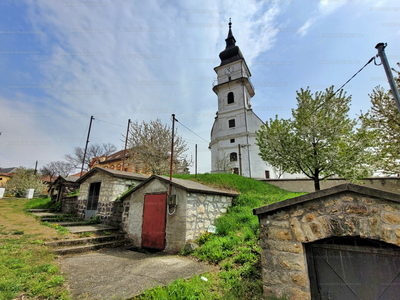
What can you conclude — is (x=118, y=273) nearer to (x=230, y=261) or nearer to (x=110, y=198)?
(x=230, y=261)

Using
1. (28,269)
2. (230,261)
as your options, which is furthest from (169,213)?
(28,269)

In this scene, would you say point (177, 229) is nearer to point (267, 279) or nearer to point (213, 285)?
point (213, 285)

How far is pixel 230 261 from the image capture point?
514 centimetres

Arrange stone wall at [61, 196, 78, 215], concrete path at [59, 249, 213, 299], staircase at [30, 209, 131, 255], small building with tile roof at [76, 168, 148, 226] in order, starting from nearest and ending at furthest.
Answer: concrete path at [59, 249, 213, 299], staircase at [30, 209, 131, 255], small building with tile roof at [76, 168, 148, 226], stone wall at [61, 196, 78, 215]

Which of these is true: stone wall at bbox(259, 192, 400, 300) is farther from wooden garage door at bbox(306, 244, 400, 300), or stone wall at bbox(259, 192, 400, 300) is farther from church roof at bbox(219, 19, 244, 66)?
church roof at bbox(219, 19, 244, 66)

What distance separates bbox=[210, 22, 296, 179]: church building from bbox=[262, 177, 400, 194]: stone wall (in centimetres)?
689

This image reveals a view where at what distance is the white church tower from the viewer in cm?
2495

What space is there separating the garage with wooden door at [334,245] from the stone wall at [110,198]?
839 centimetres

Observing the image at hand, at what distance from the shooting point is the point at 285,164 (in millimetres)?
11305

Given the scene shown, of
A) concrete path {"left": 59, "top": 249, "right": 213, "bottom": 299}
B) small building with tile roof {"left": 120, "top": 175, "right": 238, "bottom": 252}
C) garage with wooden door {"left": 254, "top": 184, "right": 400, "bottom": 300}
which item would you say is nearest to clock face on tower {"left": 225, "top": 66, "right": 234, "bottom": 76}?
small building with tile roof {"left": 120, "top": 175, "right": 238, "bottom": 252}

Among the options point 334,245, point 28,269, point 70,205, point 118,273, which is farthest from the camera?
point 70,205

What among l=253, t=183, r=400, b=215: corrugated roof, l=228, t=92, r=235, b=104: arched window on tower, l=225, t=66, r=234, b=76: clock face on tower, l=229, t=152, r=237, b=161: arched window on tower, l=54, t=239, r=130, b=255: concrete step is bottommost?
l=54, t=239, r=130, b=255: concrete step

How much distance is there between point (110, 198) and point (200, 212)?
541 cm

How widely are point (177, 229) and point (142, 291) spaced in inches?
138
